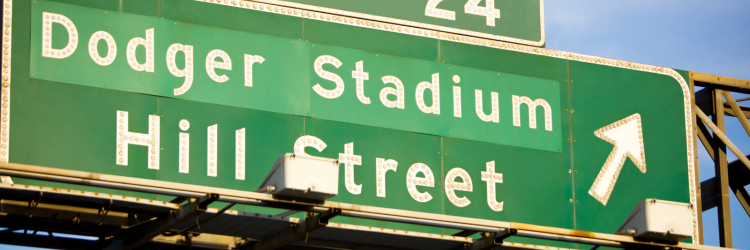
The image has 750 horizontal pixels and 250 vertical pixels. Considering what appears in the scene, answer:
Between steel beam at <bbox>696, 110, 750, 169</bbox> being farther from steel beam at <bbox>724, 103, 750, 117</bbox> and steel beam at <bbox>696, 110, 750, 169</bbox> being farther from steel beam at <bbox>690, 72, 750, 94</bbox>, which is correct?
Result: steel beam at <bbox>724, 103, 750, 117</bbox>

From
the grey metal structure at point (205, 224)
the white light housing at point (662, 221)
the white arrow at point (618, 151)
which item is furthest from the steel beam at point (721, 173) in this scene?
the white light housing at point (662, 221)

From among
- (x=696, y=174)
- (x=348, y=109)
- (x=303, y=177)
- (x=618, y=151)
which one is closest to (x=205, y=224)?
(x=303, y=177)

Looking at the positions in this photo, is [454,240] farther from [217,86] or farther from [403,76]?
[217,86]

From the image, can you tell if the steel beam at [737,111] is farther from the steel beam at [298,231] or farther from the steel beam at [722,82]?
the steel beam at [298,231]

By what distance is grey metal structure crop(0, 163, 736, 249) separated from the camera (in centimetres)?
1165

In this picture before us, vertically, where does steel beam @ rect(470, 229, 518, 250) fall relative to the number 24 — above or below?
below

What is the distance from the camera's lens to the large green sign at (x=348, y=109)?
12.9 m

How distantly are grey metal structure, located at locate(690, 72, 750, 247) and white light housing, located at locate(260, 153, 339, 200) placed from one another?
7330 mm

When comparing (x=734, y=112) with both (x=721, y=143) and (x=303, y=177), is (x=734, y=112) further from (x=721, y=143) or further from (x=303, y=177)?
(x=303, y=177)

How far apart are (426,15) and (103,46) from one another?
465cm

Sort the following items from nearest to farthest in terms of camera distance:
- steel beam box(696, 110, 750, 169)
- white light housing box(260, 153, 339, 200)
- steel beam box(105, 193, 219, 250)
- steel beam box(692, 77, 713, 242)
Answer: white light housing box(260, 153, 339, 200) → steel beam box(105, 193, 219, 250) → steel beam box(692, 77, 713, 242) → steel beam box(696, 110, 750, 169)

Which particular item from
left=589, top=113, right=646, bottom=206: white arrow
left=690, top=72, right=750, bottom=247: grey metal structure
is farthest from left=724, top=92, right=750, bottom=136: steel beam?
left=589, top=113, right=646, bottom=206: white arrow

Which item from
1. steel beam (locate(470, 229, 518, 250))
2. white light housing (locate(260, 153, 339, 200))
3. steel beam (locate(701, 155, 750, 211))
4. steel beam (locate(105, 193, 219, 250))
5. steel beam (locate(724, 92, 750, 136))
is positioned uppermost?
steel beam (locate(724, 92, 750, 136))

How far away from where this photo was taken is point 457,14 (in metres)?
15.9
